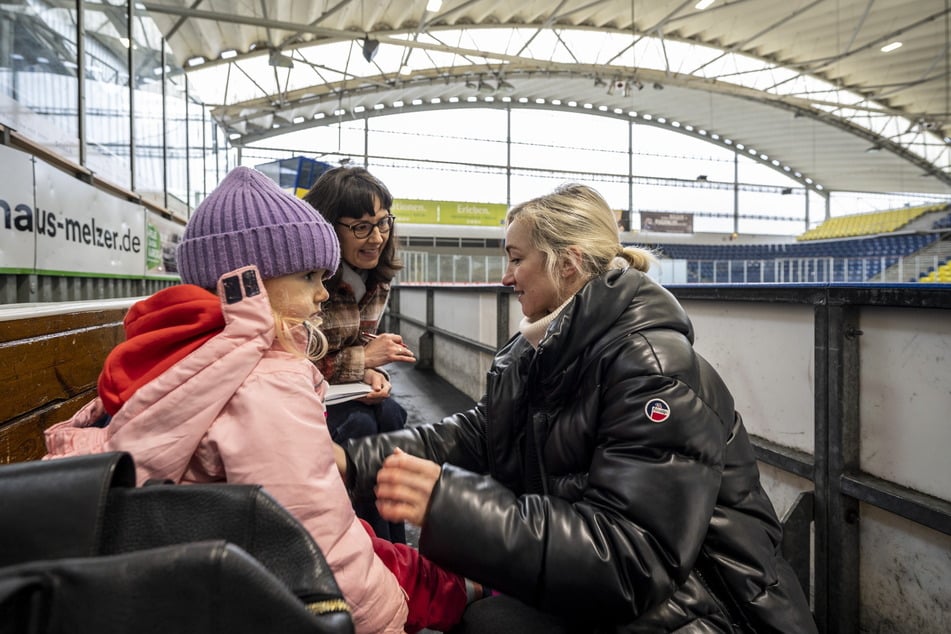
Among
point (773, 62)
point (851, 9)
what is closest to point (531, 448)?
point (851, 9)

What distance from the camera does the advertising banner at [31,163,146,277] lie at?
2471 millimetres

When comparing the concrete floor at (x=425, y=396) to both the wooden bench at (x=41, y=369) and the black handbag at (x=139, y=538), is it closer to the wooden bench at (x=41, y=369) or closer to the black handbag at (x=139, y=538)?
the wooden bench at (x=41, y=369)

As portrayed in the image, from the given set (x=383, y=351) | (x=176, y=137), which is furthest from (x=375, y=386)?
(x=176, y=137)

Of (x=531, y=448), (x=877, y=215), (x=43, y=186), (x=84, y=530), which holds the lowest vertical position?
(x=531, y=448)

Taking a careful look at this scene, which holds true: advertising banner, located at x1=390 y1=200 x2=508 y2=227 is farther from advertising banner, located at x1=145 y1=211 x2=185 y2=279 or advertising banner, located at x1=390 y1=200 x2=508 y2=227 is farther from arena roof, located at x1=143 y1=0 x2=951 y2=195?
advertising banner, located at x1=145 y1=211 x2=185 y2=279

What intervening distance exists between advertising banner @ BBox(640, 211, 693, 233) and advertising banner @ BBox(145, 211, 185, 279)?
67.4 feet

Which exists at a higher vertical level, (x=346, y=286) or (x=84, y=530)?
(x=346, y=286)

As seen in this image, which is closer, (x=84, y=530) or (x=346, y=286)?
(x=84, y=530)

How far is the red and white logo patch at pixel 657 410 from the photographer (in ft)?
2.90

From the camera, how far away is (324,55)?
53.1 feet

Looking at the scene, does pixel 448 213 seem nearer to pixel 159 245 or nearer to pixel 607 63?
pixel 607 63

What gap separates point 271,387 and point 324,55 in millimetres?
17826

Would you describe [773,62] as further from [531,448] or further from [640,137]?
[531,448]

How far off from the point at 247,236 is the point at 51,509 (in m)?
0.60
